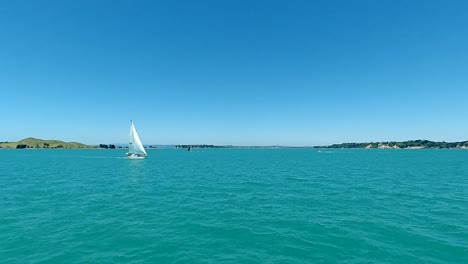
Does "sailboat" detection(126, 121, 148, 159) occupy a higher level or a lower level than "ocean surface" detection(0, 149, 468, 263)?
higher

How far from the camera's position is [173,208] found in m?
31.3

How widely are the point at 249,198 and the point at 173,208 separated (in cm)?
1139

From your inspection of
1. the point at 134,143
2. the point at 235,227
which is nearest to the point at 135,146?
the point at 134,143

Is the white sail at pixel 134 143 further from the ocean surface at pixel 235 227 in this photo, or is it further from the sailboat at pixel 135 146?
the ocean surface at pixel 235 227

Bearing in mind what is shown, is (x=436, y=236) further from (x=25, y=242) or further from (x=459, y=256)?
(x=25, y=242)

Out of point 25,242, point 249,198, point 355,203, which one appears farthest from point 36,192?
point 355,203

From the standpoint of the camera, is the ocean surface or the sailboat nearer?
the ocean surface

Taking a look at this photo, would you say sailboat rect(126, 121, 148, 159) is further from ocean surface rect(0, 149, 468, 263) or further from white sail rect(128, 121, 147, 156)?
ocean surface rect(0, 149, 468, 263)

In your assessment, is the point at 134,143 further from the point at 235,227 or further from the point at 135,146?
the point at 235,227

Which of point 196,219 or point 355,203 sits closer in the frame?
point 196,219

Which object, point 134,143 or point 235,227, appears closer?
point 235,227

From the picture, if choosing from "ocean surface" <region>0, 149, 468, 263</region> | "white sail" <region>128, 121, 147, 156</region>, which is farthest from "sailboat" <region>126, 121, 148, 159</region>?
"ocean surface" <region>0, 149, 468, 263</region>

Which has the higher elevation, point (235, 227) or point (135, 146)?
point (135, 146)

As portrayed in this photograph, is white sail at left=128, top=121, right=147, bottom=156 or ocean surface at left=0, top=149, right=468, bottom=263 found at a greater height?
white sail at left=128, top=121, right=147, bottom=156
